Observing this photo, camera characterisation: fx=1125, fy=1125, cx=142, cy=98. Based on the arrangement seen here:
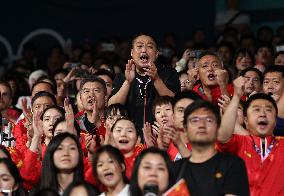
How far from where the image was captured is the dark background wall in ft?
54.1

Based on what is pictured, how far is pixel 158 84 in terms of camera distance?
10.5 metres

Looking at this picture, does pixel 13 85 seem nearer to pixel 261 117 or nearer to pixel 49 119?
pixel 49 119

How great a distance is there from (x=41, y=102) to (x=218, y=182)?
3.20 meters

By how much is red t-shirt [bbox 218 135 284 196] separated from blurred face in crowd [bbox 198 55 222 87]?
1.80 meters

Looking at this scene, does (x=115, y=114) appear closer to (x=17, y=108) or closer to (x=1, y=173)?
(x=1, y=173)

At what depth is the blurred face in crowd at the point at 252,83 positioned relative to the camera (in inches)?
445

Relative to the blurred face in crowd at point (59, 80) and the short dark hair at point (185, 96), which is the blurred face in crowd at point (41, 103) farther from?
the short dark hair at point (185, 96)

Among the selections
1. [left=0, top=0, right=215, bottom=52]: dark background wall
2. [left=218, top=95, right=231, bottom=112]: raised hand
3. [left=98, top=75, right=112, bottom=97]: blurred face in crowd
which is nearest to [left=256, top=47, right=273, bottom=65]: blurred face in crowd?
[left=98, top=75, right=112, bottom=97]: blurred face in crowd

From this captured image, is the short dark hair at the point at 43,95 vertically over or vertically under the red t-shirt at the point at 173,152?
over

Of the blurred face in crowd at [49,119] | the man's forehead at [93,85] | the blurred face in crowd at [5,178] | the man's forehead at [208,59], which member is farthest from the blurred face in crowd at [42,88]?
the blurred face in crowd at [5,178]

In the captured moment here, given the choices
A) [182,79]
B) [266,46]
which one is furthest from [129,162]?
[266,46]

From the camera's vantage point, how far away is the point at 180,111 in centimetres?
959

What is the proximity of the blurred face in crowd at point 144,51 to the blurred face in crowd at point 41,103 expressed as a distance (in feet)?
3.30

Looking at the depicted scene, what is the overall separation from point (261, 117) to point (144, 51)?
1861mm
